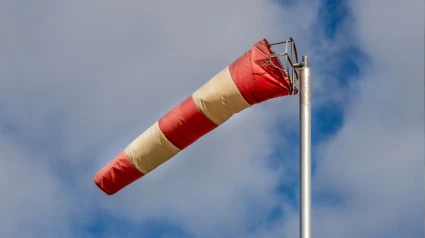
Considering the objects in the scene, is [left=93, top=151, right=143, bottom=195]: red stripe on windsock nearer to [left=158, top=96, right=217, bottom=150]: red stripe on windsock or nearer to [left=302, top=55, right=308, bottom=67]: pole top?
[left=158, top=96, right=217, bottom=150]: red stripe on windsock

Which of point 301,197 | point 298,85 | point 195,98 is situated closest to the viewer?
point 301,197

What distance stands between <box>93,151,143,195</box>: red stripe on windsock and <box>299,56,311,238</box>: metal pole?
4.46 meters

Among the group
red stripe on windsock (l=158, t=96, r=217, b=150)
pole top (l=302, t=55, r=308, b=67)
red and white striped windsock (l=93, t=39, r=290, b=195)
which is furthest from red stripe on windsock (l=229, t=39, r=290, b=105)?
red stripe on windsock (l=158, t=96, r=217, b=150)

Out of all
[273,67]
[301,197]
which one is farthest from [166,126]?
[301,197]

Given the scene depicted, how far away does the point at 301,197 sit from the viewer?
11.0m

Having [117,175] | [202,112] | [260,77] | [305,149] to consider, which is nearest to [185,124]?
[202,112]

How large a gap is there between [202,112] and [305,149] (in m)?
2.62

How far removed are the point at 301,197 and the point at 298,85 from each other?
2.35 meters

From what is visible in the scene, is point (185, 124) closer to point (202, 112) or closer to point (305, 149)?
point (202, 112)

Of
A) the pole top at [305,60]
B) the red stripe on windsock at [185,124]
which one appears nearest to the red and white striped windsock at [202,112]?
the red stripe on windsock at [185,124]

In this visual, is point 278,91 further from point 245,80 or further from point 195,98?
point 195,98

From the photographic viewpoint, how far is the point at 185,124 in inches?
512

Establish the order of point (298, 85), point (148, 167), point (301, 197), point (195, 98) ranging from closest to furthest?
point (301, 197) → point (298, 85) → point (195, 98) → point (148, 167)

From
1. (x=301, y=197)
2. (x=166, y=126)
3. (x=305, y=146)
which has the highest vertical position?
(x=166, y=126)
